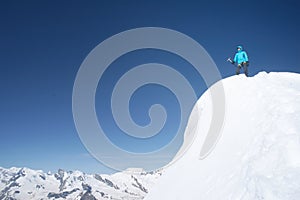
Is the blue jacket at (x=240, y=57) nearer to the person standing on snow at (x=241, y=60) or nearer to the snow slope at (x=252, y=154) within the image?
the person standing on snow at (x=241, y=60)

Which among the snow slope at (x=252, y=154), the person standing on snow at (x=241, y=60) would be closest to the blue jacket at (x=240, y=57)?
the person standing on snow at (x=241, y=60)

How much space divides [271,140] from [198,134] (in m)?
8.27

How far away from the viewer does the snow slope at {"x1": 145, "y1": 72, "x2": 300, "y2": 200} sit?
6457 millimetres

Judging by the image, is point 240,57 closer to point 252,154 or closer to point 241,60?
point 241,60

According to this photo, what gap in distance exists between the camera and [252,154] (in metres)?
8.23

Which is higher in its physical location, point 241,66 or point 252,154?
point 241,66

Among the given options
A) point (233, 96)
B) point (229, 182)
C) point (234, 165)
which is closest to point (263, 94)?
point (233, 96)

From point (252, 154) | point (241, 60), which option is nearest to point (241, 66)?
point (241, 60)

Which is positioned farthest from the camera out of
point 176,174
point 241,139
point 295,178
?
point 176,174

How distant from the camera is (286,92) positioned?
11.5 meters

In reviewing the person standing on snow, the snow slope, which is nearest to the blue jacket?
the person standing on snow

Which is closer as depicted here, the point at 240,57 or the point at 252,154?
the point at 252,154

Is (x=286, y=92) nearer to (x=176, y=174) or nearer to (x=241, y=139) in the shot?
(x=241, y=139)

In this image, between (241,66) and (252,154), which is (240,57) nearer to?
(241,66)
